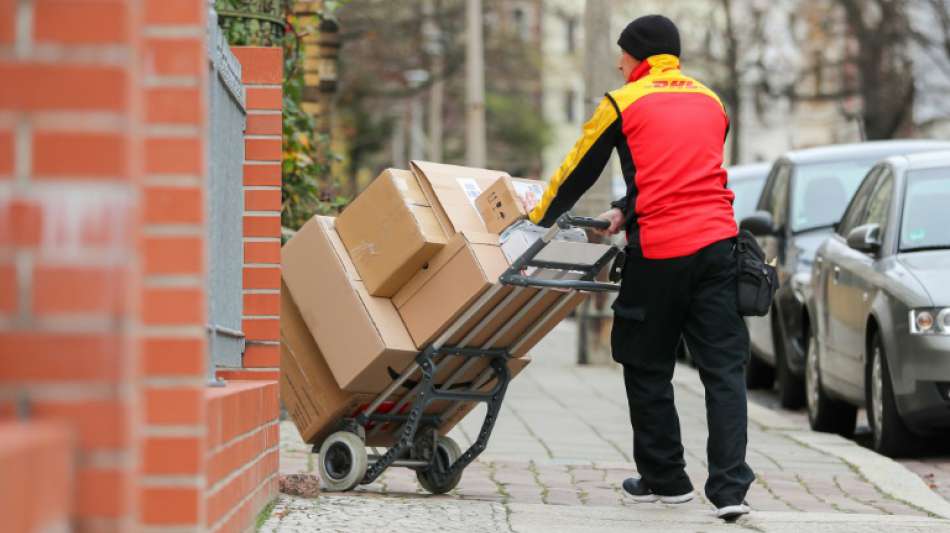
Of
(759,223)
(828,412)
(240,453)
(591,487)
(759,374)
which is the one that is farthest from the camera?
(759,374)

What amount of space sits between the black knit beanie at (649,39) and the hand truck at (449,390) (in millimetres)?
650

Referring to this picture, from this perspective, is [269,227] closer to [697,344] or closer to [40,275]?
[697,344]

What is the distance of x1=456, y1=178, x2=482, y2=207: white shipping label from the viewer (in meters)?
7.00

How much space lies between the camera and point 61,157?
2.64m

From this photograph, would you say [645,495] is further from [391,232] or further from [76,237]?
[76,237]

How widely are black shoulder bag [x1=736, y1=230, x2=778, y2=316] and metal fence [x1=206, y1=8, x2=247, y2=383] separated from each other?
171 centimetres

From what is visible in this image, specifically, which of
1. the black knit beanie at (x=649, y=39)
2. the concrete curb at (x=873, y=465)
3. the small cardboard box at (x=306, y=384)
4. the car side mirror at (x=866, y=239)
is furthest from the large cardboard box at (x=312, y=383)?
the car side mirror at (x=866, y=239)

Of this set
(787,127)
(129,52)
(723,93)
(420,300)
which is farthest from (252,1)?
(787,127)

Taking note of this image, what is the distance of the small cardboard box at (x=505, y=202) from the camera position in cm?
674

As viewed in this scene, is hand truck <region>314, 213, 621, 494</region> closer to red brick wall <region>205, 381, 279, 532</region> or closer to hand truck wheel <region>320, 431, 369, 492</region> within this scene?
hand truck wheel <region>320, 431, 369, 492</region>

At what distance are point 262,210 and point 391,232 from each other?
0.62m

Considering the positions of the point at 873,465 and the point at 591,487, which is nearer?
the point at 591,487

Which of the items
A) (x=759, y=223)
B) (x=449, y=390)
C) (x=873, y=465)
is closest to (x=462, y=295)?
(x=449, y=390)

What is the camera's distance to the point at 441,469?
7402 millimetres
